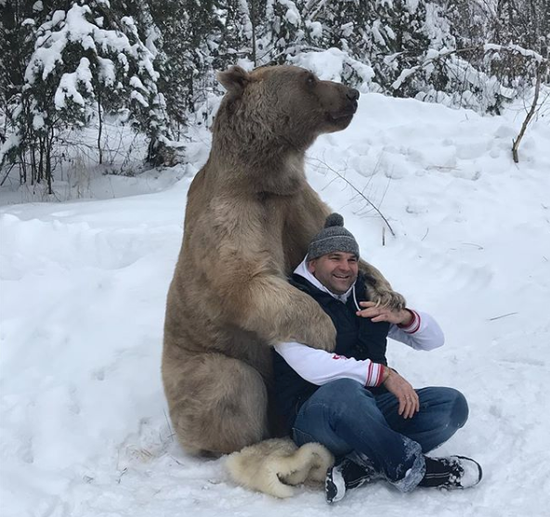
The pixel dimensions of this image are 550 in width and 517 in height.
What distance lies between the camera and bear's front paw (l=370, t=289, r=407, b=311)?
3211 mm

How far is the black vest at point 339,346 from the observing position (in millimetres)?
3217

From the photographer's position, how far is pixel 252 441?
10.6 ft

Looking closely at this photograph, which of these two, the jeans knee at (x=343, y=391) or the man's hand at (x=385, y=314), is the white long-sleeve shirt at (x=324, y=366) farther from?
the man's hand at (x=385, y=314)

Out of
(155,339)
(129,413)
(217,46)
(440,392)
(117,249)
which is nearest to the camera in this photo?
(440,392)

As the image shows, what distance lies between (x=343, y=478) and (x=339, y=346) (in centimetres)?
64

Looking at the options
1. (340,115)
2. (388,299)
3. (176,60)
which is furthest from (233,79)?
(176,60)

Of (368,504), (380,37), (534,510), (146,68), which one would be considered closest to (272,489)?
(368,504)

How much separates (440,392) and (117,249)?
3.50m

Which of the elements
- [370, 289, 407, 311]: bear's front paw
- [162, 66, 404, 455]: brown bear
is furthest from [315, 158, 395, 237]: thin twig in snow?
[370, 289, 407, 311]: bear's front paw

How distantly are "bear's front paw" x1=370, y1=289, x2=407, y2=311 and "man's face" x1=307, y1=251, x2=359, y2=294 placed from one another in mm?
144

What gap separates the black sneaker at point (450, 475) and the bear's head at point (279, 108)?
5.67ft

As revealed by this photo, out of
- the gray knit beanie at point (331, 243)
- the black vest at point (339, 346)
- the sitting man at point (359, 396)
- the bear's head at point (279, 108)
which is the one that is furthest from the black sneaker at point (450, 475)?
the bear's head at point (279, 108)

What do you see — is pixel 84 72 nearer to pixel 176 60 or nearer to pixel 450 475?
pixel 176 60

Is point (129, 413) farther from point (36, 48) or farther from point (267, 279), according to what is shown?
point (36, 48)
